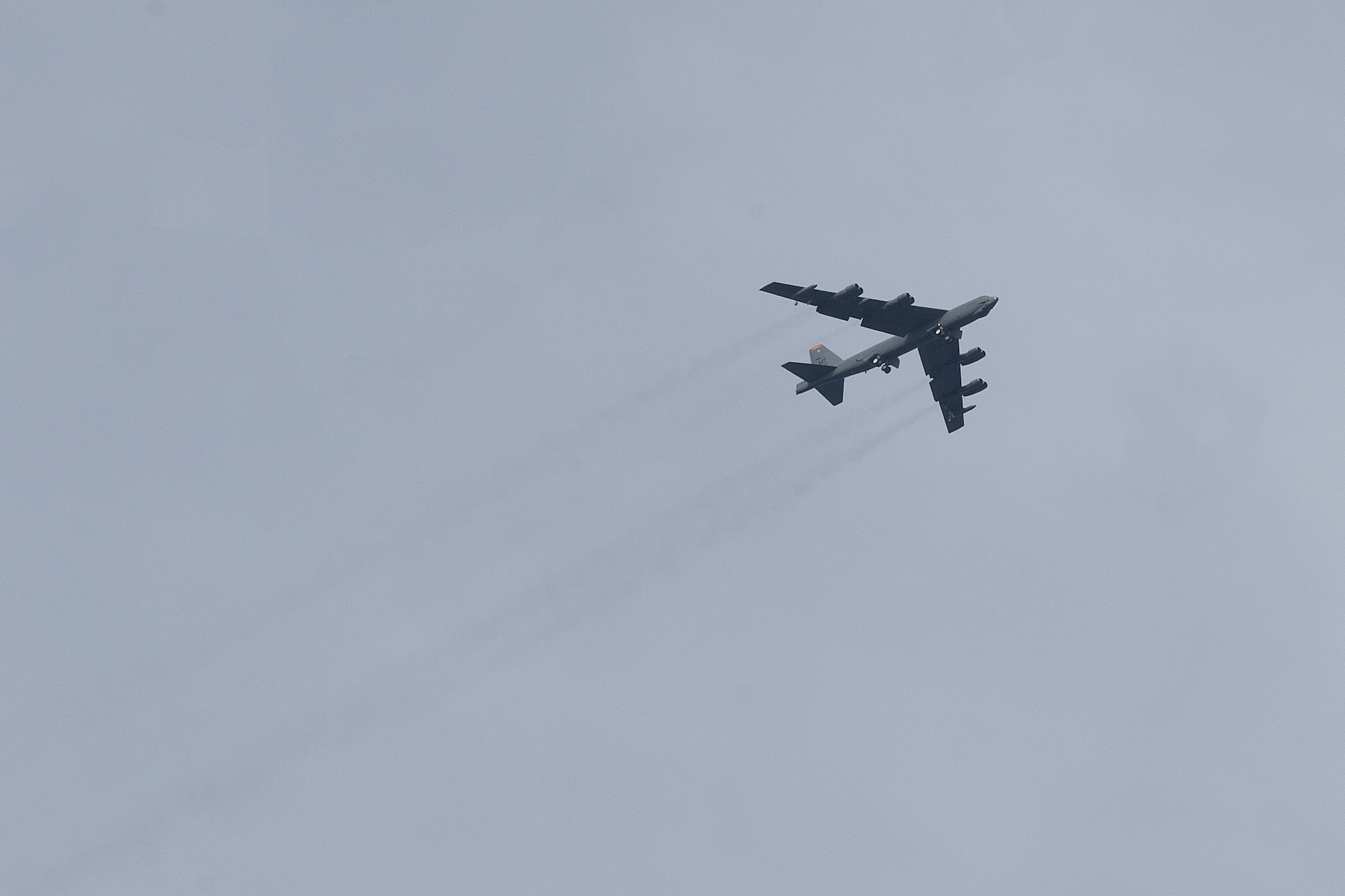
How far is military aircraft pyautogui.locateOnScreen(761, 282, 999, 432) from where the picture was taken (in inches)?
4432

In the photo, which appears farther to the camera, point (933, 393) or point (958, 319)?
point (933, 393)

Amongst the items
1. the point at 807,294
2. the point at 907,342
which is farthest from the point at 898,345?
the point at 807,294

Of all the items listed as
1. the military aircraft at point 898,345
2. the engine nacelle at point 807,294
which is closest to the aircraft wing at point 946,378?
the military aircraft at point 898,345

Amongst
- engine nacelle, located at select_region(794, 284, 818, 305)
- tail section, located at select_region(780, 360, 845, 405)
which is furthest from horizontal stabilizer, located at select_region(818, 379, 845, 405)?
engine nacelle, located at select_region(794, 284, 818, 305)

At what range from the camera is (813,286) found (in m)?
111

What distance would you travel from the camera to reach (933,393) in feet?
408

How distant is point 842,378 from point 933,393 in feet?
29.4

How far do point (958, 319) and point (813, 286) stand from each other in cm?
1147

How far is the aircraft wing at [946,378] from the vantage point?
398 ft

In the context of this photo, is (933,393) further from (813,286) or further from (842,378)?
(813,286)

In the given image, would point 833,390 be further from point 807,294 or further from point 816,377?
point 807,294

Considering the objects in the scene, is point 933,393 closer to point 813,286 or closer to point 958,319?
point 958,319

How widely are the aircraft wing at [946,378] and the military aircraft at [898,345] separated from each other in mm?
48

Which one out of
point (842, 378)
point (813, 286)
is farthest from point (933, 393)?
point (813, 286)
